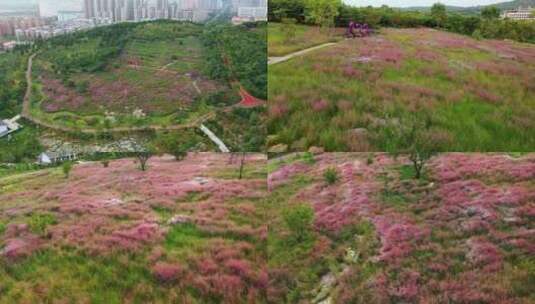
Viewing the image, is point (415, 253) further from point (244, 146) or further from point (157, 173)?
point (157, 173)

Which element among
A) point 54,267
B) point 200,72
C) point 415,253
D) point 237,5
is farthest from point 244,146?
point 54,267

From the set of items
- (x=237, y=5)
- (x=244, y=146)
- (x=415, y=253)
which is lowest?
(x=415, y=253)

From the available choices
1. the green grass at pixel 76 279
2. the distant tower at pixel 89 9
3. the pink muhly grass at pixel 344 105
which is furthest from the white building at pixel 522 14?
the distant tower at pixel 89 9

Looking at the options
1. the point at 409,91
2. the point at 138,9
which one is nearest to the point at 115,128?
the point at 138,9

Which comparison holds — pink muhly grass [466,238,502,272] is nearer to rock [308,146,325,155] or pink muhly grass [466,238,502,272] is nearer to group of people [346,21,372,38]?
rock [308,146,325,155]

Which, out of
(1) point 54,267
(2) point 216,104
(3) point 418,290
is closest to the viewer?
(3) point 418,290

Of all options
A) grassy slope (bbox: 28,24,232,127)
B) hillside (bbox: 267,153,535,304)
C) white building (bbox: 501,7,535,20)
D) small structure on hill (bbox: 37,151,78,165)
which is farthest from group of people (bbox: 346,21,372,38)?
small structure on hill (bbox: 37,151,78,165)
